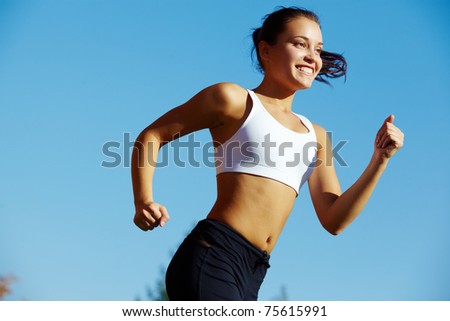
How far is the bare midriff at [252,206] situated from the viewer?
3596 mm

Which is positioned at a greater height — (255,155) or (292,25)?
(292,25)

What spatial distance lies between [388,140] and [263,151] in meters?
0.70

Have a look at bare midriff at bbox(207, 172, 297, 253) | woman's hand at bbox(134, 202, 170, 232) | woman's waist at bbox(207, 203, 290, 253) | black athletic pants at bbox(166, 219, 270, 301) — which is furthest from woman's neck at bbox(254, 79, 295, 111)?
woman's hand at bbox(134, 202, 170, 232)

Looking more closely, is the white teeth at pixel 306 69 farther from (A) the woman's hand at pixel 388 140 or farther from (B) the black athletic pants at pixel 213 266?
(B) the black athletic pants at pixel 213 266

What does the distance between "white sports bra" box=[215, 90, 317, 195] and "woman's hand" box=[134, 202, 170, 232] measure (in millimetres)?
677

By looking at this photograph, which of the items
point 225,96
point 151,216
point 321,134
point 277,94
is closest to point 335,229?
point 321,134

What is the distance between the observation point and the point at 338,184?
168 inches

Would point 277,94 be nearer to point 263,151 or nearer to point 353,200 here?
point 263,151

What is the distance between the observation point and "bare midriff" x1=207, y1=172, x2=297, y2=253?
11.8ft
